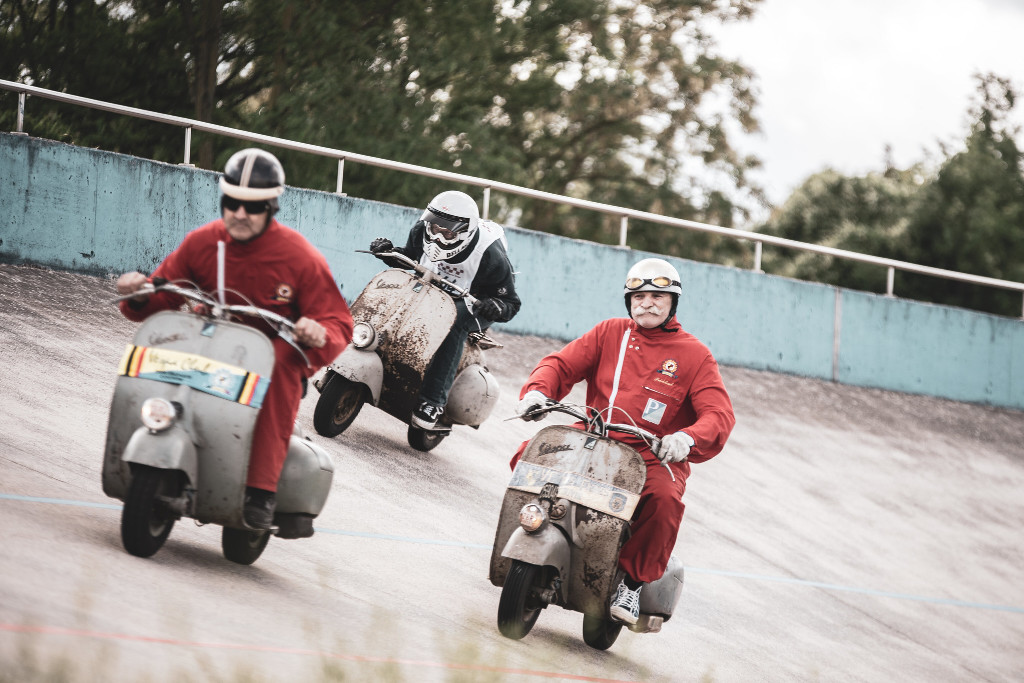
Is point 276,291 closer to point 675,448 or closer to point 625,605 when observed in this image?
point 675,448

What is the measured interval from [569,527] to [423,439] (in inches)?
137

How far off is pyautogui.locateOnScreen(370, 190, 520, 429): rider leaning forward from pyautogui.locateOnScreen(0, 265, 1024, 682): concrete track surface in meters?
0.64

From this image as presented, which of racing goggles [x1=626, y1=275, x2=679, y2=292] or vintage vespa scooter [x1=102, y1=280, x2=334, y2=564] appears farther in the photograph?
racing goggles [x1=626, y1=275, x2=679, y2=292]

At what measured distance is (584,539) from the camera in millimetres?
5512

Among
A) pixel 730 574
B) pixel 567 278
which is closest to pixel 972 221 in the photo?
pixel 567 278

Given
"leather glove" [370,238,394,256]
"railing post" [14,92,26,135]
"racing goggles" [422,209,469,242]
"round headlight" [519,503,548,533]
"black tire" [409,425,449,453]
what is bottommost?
"black tire" [409,425,449,453]

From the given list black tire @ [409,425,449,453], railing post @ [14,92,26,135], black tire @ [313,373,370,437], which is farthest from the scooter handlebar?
railing post @ [14,92,26,135]

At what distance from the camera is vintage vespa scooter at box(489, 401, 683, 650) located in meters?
5.31

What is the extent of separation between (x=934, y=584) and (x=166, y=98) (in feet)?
50.5

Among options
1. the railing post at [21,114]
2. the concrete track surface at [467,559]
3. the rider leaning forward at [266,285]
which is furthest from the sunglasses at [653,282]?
the railing post at [21,114]

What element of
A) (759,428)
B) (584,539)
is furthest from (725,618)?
(759,428)

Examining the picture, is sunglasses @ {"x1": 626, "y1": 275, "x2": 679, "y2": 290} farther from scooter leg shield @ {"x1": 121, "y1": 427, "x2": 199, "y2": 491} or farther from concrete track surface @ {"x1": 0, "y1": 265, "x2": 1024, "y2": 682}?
scooter leg shield @ {"x1": 121, "y1": 427, "x2": 199, "y2": 491}

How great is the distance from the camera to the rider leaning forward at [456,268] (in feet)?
27.1

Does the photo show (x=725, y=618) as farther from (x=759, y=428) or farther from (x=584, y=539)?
(x=759, y=428)
